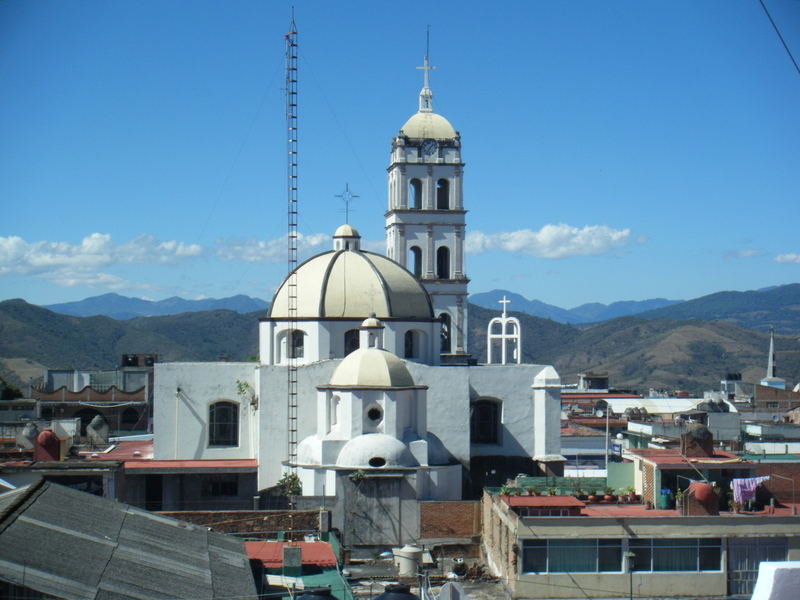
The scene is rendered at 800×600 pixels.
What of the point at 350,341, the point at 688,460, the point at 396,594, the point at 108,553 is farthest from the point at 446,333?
the point at 108,553

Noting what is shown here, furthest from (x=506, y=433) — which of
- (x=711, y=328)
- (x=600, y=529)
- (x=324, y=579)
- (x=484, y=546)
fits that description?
(x=711, y=328)

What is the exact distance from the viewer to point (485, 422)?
48.0 m

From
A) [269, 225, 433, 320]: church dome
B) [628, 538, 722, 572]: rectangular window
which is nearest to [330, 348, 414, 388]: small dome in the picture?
[269, 225, 433, 320]: church dome

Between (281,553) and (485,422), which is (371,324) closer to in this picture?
(485,422)

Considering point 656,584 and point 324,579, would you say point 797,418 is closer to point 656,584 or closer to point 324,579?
point 656,584

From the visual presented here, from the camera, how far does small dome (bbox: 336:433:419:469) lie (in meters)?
39.7

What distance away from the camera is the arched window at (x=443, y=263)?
5752 cm

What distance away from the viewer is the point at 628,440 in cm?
5250

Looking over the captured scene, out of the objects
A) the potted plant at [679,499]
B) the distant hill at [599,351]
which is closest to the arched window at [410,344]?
the potted plant at [679,499]

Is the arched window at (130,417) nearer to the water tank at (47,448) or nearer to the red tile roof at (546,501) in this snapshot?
the water tank at (47,448)

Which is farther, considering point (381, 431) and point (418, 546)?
point (381, 431)

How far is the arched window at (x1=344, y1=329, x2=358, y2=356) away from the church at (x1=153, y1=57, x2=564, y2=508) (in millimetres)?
46

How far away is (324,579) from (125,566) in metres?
7.52

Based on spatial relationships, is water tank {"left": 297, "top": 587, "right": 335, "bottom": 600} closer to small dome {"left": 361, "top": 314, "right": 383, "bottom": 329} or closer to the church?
the church
